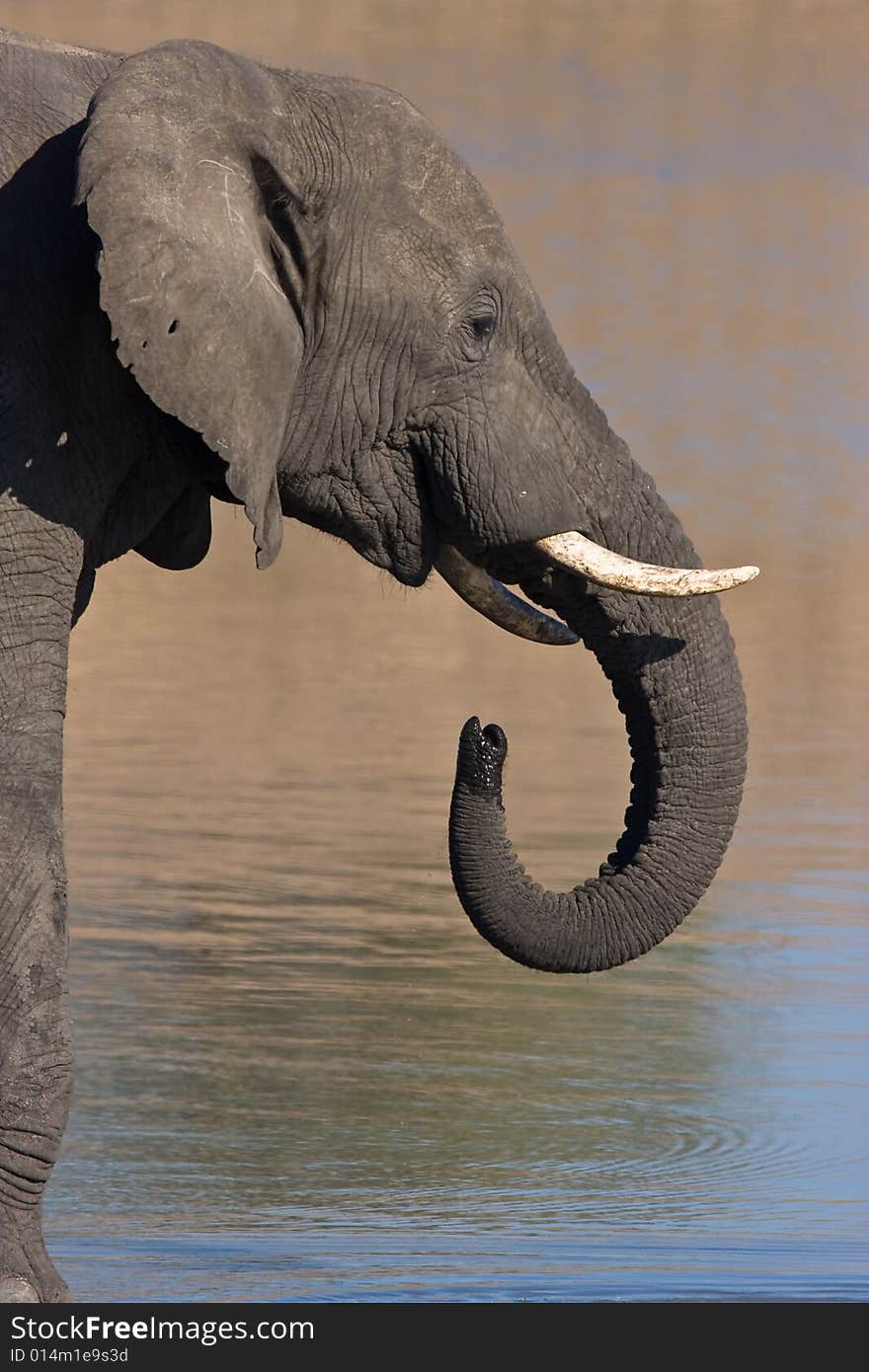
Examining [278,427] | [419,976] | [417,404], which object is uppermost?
[417,404]

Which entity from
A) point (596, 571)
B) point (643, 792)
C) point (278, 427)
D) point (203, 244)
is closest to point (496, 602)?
point (596, 571)

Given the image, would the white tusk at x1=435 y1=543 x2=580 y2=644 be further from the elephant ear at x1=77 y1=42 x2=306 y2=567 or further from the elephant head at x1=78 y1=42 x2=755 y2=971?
the elephant ear at x1=77 y1=42 x2=306 y2=567

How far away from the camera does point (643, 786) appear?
17.0ft

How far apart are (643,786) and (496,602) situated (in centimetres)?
40

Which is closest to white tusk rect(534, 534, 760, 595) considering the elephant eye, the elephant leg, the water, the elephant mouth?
the elephant mouth

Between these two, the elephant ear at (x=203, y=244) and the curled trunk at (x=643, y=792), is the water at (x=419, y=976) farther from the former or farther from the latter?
the elephant ear at (x=203, y=244)

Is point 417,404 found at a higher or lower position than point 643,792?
higher

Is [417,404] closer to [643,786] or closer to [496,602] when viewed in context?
[496,602]

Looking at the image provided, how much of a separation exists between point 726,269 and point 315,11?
18.9 ft

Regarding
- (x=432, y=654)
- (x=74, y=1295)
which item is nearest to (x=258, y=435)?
(x=74, y=1295)

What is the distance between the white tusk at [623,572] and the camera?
16.2 feet

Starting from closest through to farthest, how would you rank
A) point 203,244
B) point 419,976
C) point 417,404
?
point 203,244, point 417,404, point 419,976

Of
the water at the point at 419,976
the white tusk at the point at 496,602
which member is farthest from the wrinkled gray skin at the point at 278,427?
the water at the point at 419,976

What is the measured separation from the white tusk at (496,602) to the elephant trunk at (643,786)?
0.32 ft
